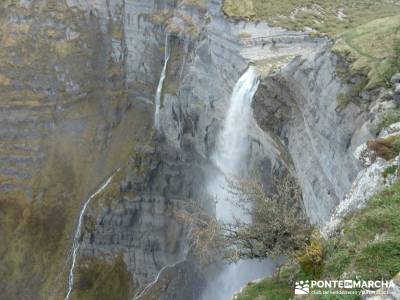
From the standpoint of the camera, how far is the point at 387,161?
12.9 m

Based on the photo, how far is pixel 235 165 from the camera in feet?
123

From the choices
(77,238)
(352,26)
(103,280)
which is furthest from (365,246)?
(77,238)

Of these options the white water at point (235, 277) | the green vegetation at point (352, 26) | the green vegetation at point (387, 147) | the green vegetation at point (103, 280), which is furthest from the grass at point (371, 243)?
the green vegetation at point (103, 280)

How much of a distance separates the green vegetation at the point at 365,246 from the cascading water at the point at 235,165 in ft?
66.4

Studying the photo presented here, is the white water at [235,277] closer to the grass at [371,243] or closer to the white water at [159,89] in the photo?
the white water at [159,89]

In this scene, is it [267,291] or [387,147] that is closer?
[387,147]

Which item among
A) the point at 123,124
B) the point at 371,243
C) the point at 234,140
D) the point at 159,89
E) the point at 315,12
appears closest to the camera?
the point at 371,243

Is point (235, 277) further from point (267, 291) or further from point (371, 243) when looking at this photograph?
point (371, 243)

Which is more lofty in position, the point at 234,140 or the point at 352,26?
the point at 352,26

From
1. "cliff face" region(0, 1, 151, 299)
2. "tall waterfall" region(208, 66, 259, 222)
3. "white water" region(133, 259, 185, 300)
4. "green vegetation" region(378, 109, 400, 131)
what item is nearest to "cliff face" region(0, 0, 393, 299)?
"cliff face" region(0, 1, 151, 299)

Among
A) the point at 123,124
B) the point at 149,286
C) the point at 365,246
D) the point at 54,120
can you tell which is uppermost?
the point at 365,246

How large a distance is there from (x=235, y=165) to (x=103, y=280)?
21.0 m

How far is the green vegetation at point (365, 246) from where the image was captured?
9.76 m

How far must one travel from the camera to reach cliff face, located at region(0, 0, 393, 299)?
33791mm
